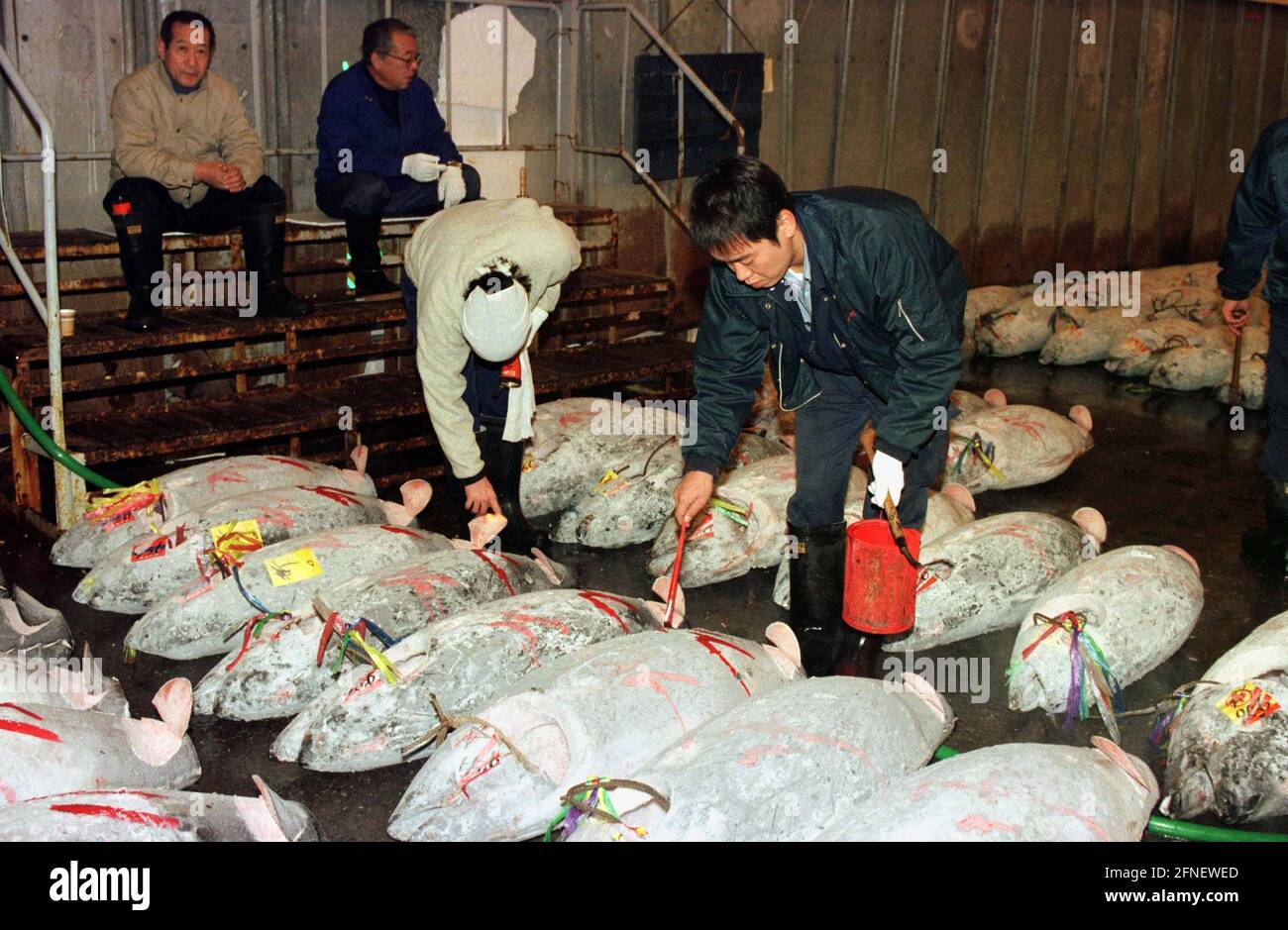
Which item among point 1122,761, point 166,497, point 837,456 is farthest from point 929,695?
point 166,497

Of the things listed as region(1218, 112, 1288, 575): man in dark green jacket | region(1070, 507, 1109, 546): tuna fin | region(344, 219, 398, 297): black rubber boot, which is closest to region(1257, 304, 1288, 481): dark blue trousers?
region(1218, 112, 1288, 575): man in dark green jacket

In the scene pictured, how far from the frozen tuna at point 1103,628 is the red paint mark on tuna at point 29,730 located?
8.91 feet

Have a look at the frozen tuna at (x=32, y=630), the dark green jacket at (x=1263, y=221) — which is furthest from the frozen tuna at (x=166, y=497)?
the dark green jacket at (x=1263, y=221)

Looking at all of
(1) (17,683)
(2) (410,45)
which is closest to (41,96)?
(2) (410,45)

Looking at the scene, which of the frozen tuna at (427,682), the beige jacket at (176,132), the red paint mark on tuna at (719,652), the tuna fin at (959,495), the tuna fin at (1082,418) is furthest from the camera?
the tuna fin at (1082,418)

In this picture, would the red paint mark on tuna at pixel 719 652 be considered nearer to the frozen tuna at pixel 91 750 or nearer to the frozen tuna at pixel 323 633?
the frozen tuna at pixel 323 633

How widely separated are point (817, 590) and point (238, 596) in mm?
1921

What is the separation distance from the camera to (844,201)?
11.9ft

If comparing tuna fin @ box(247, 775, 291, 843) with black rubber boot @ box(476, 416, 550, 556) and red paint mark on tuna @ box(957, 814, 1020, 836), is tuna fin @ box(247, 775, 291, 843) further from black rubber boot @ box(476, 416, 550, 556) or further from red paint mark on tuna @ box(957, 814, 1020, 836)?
black rubber boot @ box(476, 416, 550, 556)

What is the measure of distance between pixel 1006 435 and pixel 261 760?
3.90m

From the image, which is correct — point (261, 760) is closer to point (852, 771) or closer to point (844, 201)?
point (852, 771)

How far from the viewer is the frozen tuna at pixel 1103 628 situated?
384cm

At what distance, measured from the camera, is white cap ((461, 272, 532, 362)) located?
14.0 ft

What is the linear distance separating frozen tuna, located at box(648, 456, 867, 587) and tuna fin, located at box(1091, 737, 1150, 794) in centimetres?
181
